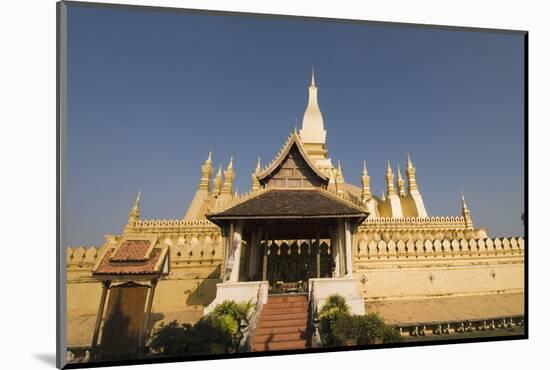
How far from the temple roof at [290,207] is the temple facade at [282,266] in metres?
0.02

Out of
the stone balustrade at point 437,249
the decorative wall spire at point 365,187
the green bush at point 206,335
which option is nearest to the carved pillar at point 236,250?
the green bush at point 206,335

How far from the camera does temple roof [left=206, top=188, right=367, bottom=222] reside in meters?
6.23

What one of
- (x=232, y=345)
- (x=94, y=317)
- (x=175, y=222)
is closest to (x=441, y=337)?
(x=232, y=345)

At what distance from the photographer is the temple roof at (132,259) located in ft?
17.6

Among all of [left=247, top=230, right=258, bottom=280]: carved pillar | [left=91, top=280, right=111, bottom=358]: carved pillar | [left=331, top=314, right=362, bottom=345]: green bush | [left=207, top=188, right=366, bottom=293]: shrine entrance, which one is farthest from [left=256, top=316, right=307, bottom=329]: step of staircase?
[left=91, top=280, right=111, bottom=358]: carved pillar

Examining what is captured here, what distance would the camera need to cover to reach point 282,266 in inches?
332

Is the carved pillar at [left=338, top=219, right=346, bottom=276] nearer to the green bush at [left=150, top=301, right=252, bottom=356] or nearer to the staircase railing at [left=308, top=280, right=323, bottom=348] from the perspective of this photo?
the staircase railing at [left=308, top=280, right=323, bottom=348]

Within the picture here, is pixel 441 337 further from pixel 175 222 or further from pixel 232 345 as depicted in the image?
pixel 175 222

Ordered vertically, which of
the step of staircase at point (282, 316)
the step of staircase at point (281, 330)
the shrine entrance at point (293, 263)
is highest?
the shrine entrance at point (293, 263)

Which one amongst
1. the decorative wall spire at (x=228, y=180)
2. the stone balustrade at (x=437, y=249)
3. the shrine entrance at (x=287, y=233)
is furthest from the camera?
the decorative wall spire at (x=228, y=180)

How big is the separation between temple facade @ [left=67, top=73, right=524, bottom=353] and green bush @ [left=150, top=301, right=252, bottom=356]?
24 cm

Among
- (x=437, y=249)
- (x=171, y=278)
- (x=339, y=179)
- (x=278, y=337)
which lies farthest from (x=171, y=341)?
(x=339, y=179)

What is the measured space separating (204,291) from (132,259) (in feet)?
7.20

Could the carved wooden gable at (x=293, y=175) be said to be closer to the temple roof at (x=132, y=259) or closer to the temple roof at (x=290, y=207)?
the temple roof at (x=290, y=207)
